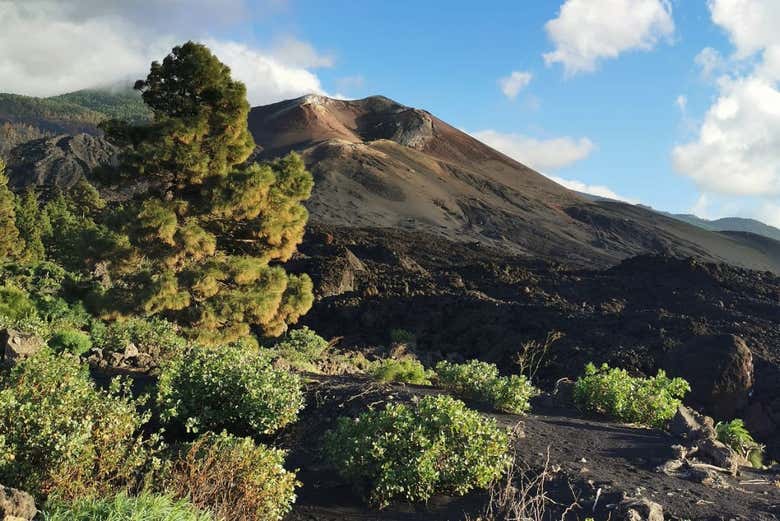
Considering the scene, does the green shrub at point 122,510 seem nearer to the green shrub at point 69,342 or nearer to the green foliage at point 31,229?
the green shrub at point 69,342

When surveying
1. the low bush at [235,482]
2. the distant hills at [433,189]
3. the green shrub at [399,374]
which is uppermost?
the distant hills at [433,189]

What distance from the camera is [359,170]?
56469 millimetres

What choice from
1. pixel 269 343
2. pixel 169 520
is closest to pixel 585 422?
pixel 169 520

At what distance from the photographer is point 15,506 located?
9.85 ft

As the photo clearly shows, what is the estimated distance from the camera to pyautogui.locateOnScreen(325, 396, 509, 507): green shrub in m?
4.45

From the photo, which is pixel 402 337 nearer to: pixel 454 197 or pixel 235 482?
pixel 235 482

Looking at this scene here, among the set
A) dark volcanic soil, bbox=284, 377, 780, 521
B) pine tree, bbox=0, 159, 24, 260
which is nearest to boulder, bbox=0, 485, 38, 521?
dark volcanic soil, bbox=284, 377, 780, 521

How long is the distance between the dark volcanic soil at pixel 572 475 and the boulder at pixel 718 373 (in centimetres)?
540

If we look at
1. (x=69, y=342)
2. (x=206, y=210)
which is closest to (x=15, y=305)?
(x=69, y=342)

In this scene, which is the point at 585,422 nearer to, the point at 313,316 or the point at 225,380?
the point at 225,380

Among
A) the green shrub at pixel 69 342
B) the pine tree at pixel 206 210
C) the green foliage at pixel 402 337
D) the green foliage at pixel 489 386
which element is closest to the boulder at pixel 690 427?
the green foliage at pixel 489 386

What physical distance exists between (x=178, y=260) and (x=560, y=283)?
16718 millimetres

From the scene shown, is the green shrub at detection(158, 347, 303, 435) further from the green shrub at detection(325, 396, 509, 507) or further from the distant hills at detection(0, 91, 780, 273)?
the distant hills at detection(0, 91, 780, 273)

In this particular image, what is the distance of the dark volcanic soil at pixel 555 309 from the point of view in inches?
587
